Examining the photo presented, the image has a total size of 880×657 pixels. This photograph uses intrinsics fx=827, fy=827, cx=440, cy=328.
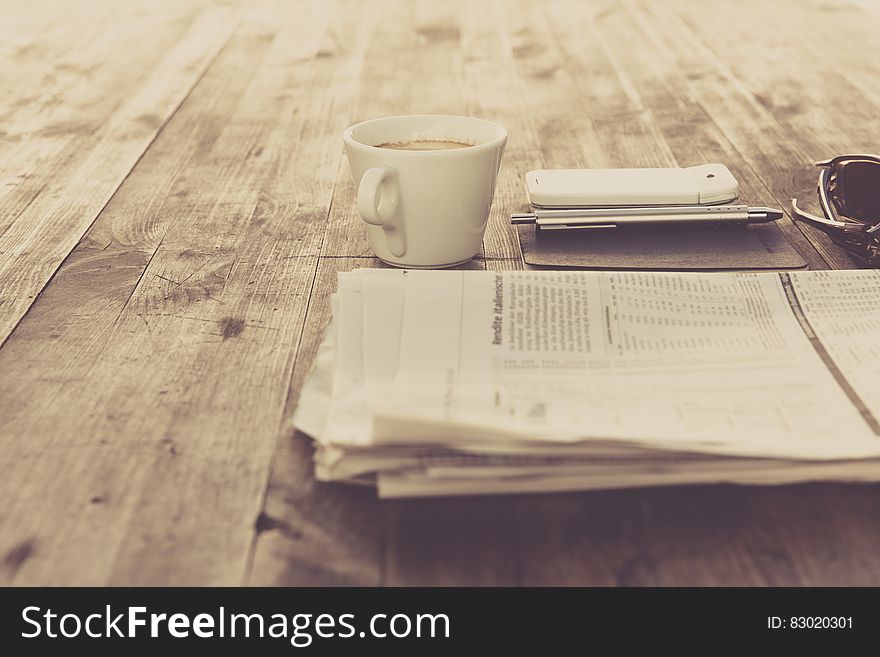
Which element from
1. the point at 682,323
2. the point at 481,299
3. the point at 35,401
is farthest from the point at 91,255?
the point at 682,323

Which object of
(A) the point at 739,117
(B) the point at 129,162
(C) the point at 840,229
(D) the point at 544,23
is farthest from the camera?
→ (D) the point at 544,23

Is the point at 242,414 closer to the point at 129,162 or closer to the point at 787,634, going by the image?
the point at 787,634

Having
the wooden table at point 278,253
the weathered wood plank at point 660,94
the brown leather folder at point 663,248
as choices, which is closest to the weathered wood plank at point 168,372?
the wooden table at point 278,253

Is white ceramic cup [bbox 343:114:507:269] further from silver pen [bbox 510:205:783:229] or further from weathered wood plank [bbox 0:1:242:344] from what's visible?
weathered wood plank [bbox 0:1:242:344]

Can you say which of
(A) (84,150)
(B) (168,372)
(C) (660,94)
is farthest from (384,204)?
(C) (660,94)

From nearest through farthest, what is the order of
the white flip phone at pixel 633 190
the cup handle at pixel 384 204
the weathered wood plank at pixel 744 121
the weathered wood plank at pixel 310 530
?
the weathered wood plank at pixel 310 530 < the cup handle at pixel 384 204 < the white flip phone at pixel 633 190 < the weathered wood plank at pixel 744 121

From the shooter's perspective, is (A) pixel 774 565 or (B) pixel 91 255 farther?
(B) pixel 91 255

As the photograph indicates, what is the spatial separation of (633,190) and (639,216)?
1.2 inches

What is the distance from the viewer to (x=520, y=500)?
388 millimetres

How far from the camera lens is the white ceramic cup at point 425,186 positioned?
1.91ft

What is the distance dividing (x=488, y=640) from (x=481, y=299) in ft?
0.73

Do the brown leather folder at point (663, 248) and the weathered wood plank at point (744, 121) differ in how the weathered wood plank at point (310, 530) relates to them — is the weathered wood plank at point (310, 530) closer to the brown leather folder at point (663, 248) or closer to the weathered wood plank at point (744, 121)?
the brown leather folder at point (663, 248)

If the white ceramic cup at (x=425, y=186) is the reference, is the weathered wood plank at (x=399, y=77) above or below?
below

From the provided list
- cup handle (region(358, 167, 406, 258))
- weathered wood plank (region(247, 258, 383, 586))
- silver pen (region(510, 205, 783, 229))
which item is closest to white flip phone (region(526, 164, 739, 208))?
silver pen (region(510, 205, 783, 229))
